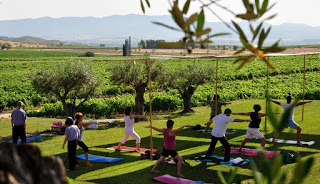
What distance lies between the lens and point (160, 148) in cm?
1434

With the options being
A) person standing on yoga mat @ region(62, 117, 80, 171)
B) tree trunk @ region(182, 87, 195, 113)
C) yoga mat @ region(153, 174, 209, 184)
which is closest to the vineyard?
tree trunk @ region(182, 87, 195, 113)

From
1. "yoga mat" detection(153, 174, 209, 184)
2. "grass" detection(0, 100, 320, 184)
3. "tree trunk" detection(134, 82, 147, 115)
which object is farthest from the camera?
"tree trunk" detection(134, 82, 147, 115)

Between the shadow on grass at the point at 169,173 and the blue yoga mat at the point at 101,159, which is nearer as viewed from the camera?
the shadow on grass at the point at 169,173

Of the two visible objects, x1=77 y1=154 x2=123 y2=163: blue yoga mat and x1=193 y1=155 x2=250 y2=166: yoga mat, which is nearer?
x1=193 y1=155 x2=250 y2=166: yoga mat

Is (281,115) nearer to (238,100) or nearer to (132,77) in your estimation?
(132,77)

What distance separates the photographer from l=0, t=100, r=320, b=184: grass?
10.6 meters

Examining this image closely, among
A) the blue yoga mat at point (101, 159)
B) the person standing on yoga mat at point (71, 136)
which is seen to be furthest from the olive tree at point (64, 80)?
the person standing on yoga mat at point (71, 136)

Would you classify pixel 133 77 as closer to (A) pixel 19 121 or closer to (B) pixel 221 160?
(A) pixel 19 121

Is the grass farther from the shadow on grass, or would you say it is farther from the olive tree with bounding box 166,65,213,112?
the olive tree with bounding box 166,65,213,112

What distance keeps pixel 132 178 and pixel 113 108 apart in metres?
14.2

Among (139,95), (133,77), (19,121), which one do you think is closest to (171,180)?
(19,121)

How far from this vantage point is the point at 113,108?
2453 cm

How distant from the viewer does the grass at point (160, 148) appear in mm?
10578

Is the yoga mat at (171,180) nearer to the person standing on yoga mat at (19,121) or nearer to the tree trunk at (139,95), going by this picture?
the person standing on yoga mat at (19,121)
